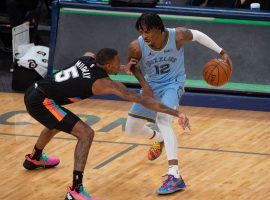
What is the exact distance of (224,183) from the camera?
8.80 m

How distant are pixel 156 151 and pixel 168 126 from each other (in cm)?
76

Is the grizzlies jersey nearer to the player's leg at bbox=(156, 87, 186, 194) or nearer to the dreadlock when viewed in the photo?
the player's leg at bbox=(156, 87, 186, 194)

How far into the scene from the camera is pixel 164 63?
895cm

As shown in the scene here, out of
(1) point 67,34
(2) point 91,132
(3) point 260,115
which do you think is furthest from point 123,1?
(2) point 91,132

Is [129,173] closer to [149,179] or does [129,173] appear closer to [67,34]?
[149,179]

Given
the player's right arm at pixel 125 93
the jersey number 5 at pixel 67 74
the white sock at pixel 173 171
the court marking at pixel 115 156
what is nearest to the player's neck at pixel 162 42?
the player's right arm at pixel 125 93

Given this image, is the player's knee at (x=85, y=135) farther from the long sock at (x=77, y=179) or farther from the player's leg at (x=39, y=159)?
the player's leg at (x=39, y=159)

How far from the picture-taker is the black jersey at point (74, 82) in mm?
8133

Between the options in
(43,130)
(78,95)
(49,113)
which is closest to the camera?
(78,95)

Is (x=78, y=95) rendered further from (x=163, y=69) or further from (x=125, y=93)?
(x=163, y=69)

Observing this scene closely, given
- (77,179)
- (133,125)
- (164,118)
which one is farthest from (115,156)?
(77,179)

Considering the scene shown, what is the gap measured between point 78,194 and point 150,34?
180cm

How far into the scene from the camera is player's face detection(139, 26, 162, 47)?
27.8 feet

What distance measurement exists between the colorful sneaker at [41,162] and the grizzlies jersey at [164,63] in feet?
4.70
